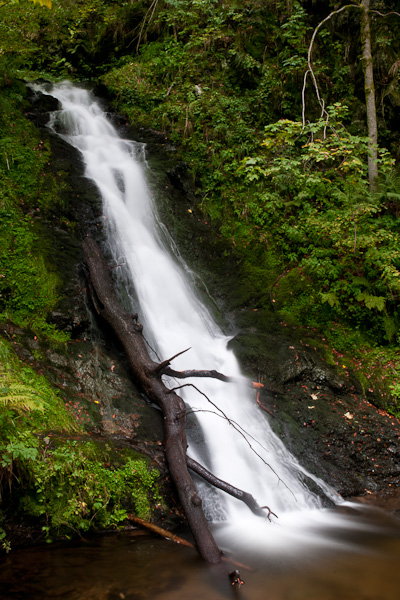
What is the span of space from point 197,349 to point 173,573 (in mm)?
4023

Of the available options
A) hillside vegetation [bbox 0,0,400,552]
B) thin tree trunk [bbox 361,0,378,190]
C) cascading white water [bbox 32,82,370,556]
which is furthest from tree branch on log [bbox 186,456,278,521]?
thin tree trunk [bbox 361,0,378,190]

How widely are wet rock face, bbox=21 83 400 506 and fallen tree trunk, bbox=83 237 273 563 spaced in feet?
0.69

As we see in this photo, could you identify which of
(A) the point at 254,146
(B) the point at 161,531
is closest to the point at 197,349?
(B) the point at 161,531

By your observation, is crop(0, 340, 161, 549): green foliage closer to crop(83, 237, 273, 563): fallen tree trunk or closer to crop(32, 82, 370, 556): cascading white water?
crop(83, 237, 273, 563): fallen tree trunk

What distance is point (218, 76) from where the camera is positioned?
13.1 meters

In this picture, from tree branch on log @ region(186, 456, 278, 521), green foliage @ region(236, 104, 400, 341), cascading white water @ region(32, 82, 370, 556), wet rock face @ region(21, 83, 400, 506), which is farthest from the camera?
green foliage @ region(236, 104, 400, 341)

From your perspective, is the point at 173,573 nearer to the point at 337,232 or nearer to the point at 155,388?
the point at 155,388

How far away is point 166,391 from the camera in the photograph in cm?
568

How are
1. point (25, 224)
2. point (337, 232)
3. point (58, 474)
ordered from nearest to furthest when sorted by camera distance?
point (58, 474) < point (25, 224) < point (337, 232)

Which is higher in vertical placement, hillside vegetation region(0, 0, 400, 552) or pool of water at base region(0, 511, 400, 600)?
hillside vegetation region(0, 0, 400, 552)

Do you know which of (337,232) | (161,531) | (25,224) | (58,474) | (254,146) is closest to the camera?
(58,474)

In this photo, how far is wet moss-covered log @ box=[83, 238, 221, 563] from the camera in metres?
4.07

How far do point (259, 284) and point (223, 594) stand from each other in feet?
21.4

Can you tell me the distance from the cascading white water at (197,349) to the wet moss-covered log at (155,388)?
49 cm
